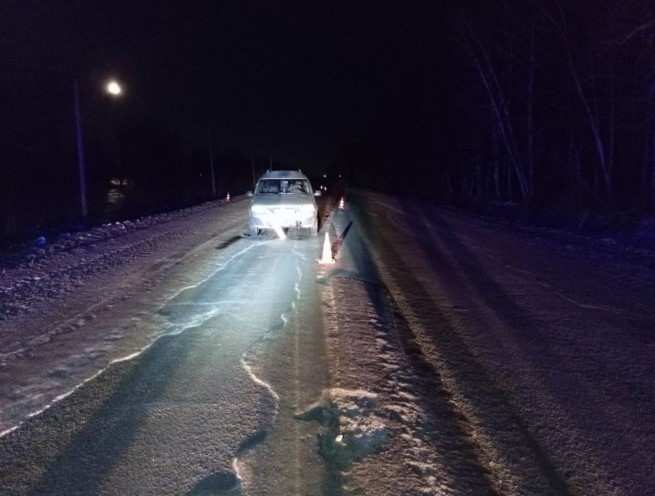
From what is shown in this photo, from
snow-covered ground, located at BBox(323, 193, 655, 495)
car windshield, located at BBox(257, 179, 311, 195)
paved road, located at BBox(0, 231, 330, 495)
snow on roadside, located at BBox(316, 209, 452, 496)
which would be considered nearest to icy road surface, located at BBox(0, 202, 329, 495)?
paved road, located at BBox(0, 231, 330, 495)

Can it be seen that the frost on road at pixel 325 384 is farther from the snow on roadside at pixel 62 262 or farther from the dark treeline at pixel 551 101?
the dark treeline at pixel 551 101

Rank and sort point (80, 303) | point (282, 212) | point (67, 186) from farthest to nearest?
point (67, 186), point (282, 212), point (80, 303)

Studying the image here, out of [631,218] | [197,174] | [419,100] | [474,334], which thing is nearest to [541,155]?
[419,100]

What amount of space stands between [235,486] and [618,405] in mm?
3327

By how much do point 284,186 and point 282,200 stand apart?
1.26m

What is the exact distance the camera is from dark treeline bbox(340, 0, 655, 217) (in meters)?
21.4

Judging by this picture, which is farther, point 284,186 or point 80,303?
point 284,186

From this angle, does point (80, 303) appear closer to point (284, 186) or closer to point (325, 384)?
point (325, 384)

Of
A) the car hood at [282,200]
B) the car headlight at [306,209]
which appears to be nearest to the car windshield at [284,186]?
the car hood at [282,200]

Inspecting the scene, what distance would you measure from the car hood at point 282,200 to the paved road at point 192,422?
26.1 ft

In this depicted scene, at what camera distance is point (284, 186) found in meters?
16.2

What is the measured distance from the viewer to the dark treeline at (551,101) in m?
21.4

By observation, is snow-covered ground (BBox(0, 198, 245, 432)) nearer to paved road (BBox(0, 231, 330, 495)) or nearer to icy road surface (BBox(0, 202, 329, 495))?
icy road surface (BBox(0, 202, 329, 495))

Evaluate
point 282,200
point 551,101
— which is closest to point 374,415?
point 282,200
